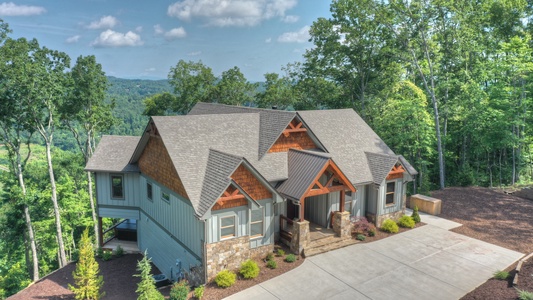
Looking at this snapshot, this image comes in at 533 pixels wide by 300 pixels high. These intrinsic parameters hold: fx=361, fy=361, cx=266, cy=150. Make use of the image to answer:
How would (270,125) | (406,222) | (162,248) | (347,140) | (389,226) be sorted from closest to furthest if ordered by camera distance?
(162,248) < (389,226) < (270,125) < (406,222) < (347,140)

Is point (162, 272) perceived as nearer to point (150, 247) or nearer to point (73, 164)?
point (150, 247)

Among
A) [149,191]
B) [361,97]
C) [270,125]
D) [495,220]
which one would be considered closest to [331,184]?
[270,125]

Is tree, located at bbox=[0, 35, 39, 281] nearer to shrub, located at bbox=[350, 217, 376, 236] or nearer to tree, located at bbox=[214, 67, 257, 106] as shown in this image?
tree, located at bbox=[214, 67, 257, 106]

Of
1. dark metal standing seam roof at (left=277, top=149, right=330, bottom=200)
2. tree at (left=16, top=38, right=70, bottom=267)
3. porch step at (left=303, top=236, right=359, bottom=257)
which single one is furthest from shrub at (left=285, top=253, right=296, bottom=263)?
tree at (left=16, top=38, right=70, bottom=267)

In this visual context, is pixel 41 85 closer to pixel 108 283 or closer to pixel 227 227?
pixel 108 283

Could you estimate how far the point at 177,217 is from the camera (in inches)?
660

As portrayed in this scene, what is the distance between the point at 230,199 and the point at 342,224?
642 cm

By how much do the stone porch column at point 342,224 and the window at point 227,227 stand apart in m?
5.73

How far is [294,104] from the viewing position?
4219cm

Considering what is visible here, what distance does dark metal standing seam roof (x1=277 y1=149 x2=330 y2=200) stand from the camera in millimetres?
16594

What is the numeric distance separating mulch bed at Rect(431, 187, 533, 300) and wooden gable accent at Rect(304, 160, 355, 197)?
6750mm

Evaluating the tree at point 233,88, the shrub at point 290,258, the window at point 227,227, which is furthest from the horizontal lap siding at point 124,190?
the tree at point 233,88

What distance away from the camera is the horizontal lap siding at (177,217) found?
15203mm

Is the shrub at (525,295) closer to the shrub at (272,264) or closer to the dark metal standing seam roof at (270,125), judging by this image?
the shrub at (272,264)
